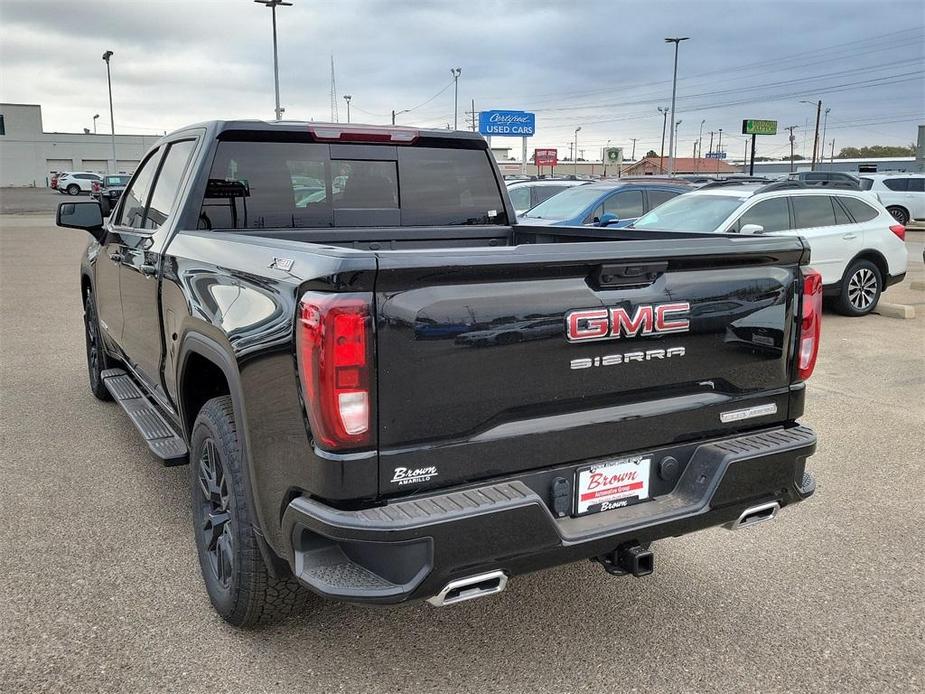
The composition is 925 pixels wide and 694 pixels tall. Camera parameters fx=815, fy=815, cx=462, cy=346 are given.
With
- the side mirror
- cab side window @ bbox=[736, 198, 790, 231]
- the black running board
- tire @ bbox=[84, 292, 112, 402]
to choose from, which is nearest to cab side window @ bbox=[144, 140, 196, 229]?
the side mirror

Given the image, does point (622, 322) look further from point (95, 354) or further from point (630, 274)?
point (95, 354)

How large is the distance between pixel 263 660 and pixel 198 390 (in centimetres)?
122

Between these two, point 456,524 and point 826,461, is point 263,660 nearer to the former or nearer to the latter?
point 456,524

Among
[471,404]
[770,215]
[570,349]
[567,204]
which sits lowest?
[471,404]

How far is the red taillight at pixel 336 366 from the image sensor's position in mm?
2322

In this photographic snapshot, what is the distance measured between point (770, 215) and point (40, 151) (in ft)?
282

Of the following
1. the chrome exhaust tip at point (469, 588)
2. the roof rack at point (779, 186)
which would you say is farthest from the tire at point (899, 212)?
the chrome exhaust tip at point (469, 588)

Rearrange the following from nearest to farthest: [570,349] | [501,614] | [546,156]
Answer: [570,349], [501,614], [546,156]

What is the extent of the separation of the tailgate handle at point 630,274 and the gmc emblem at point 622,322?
84mm

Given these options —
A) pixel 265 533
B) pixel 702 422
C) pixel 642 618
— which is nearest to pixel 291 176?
pixel 265 533

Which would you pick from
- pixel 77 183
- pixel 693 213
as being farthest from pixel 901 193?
pixel 77 183

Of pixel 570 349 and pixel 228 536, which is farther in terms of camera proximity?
pixel 228 536

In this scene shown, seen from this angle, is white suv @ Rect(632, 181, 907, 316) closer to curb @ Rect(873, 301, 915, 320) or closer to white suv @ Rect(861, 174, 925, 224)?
curb @ Rect(873, 301, 915, 320)

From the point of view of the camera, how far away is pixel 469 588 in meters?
2.53
